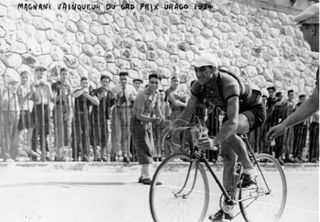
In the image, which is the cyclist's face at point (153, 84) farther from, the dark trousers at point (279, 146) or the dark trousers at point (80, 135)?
the dark trousers at point (279, 146)

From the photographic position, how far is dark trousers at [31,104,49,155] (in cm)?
766

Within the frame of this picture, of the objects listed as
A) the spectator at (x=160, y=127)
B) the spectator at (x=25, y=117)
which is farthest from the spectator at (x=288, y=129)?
→ the spectator at (x=25, y=117)

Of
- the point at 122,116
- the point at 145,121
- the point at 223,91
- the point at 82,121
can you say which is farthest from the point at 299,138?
the point at 223,91

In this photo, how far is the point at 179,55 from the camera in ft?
22.2

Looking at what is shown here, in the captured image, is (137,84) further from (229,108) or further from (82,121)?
(229,108)

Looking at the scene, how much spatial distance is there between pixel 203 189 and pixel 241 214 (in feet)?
2.59

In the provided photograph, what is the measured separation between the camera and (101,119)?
8156 mm

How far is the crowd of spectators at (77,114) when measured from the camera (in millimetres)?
7414

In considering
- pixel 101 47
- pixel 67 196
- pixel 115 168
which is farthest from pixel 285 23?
pixel 67 196

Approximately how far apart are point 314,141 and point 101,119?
3.36m

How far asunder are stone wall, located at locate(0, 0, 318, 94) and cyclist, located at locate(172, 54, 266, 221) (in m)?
1.18

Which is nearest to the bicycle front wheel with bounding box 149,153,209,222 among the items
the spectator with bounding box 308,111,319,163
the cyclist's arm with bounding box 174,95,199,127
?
the cyclist's arm with bounding box 174,95,199,127

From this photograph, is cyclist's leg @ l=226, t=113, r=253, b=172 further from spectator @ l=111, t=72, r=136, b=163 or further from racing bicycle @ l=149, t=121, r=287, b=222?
spectator @ l=111, t=72, r=136, b=163

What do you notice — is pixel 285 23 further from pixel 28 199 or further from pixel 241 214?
pixel 28 199
